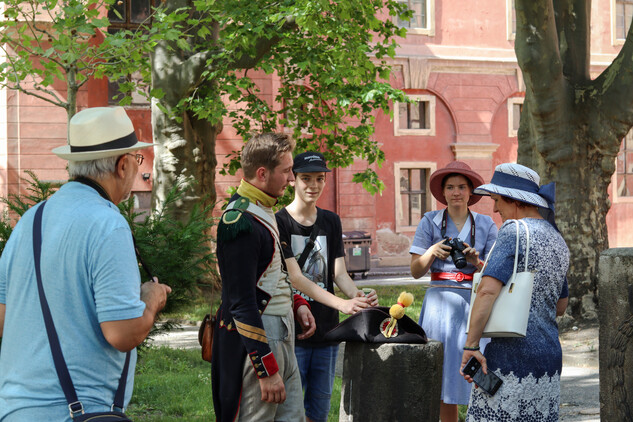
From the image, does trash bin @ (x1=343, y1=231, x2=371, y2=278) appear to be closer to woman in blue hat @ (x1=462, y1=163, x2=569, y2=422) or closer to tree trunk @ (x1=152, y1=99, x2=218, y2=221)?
tree trunk @ (x1=152, y1=99, x2=218, y2=221)

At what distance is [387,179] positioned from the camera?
29.4m

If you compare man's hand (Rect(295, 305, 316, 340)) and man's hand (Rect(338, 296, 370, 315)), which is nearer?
man's hand (Rect(295, 305, 316, 340))

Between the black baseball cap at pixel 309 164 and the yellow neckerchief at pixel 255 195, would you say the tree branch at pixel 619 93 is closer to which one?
the black baseball cap at pixel 309 164

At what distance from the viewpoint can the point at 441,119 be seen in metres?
30.4

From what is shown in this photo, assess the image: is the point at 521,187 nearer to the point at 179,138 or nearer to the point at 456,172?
the point at 456,172

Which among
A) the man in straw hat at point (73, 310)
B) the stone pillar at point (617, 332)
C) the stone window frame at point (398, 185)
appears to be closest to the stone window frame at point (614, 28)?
the stone window frame at point (398, 185)

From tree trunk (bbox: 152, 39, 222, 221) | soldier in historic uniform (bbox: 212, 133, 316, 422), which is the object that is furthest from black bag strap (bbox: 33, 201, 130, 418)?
tree trunk (bbox: 152, 39, 222, 221)

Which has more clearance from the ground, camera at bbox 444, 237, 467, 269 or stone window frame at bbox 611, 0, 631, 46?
stone window frame at bbox 611, 0, 631, 46

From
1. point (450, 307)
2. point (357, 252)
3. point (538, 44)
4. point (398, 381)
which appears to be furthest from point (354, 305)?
point (357, 252)

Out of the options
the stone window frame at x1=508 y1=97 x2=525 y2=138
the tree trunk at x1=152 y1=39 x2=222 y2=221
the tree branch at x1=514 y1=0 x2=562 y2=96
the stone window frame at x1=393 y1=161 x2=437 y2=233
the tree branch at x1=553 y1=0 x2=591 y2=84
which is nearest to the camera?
the tree branch at x1=514 y1=0 x2=562 y2=96

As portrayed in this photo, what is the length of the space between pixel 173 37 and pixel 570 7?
5656 mm

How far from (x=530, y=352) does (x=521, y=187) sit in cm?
83

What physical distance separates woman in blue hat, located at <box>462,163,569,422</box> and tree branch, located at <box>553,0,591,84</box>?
804 cm

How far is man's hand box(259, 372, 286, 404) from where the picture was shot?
3.66m
